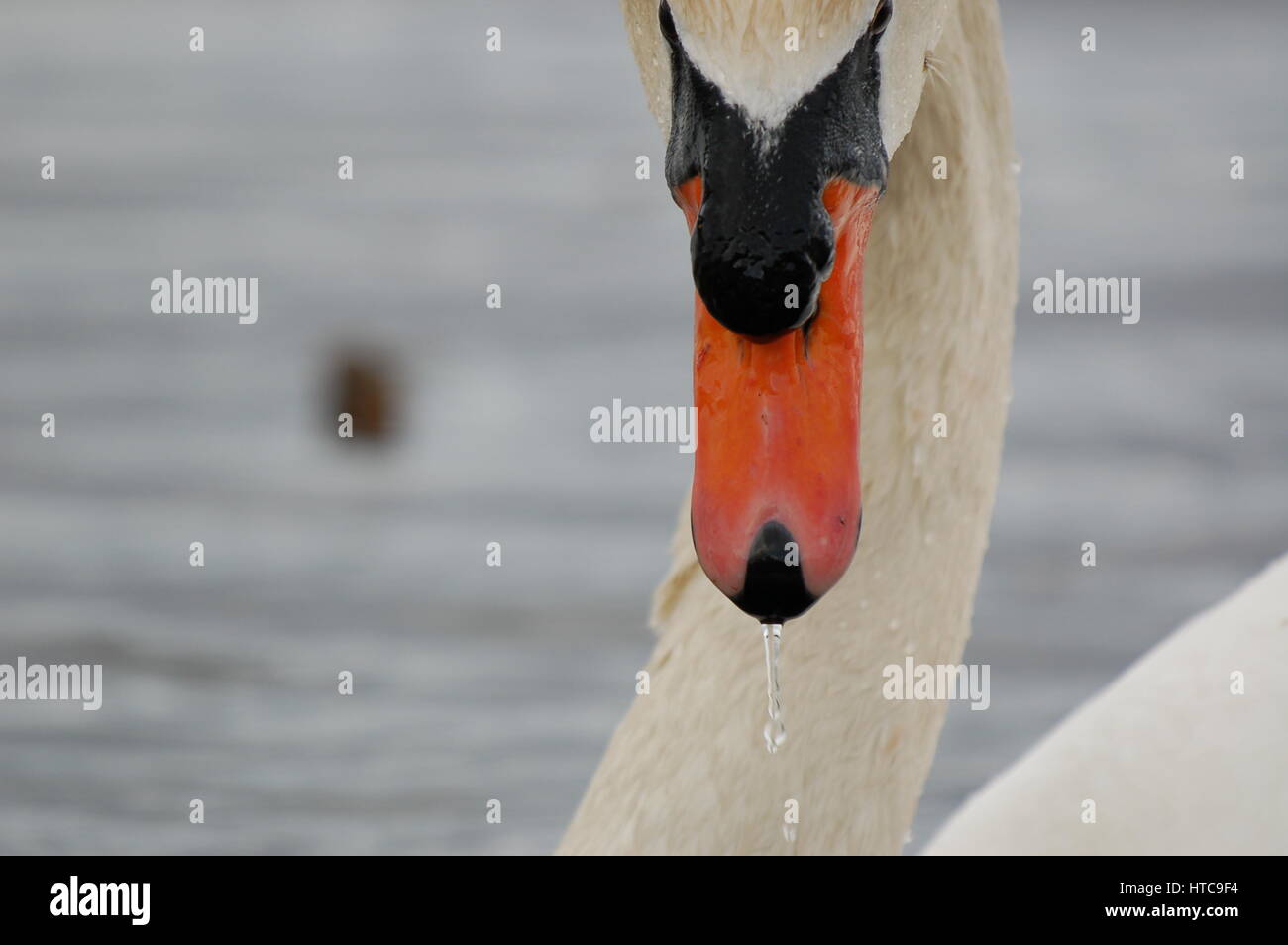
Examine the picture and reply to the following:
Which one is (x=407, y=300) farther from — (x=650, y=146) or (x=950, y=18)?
(x=950, y=18)

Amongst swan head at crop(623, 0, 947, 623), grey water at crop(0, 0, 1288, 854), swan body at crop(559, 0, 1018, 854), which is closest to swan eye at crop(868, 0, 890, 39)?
swan head at crop(623, 0, 947, 623)

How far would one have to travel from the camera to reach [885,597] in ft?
10.2

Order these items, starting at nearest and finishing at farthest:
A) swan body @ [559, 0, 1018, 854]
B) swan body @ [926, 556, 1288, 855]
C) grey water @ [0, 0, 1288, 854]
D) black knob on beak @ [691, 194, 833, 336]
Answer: black knob on beak @ [691, 194, 833, 336] → swan body @ [559, 0, 1018, 854] → swan body @ [926, 556, 1288, 855] → grey water @ [0, 0, 1288, 854]

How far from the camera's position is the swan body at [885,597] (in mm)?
2980

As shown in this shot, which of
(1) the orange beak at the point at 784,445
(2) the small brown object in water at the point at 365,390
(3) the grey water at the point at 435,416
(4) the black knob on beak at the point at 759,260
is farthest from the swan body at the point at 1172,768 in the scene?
(2) the small brown object in water at the point at 365,390

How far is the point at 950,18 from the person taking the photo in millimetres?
2852

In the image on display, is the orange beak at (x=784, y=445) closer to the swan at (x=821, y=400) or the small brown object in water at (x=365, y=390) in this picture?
the swan at (x=821, y=400)

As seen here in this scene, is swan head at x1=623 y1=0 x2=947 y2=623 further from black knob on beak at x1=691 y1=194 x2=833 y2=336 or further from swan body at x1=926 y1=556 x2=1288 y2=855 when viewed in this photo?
swan body at x1=926 y1=556 x2=1288 y2=855

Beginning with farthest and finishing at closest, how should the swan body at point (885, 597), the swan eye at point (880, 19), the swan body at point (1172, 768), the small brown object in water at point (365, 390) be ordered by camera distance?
the small brown object in water at point (365, 390) → the swan body at point (1172, 768) → the swan body at point (885, 597) → the swan eye at point (880, 19)

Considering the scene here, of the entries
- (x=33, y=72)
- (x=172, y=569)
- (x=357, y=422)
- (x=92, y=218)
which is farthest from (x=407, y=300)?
(x=33, y=72)

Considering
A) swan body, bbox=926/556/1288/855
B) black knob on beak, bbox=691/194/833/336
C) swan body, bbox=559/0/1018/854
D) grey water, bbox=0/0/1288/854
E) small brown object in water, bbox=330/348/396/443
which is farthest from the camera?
small brown object in water, bbox=330/348/396/443

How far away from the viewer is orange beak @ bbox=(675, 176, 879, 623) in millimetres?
2248

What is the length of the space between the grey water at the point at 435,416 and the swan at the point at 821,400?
1.73 m
